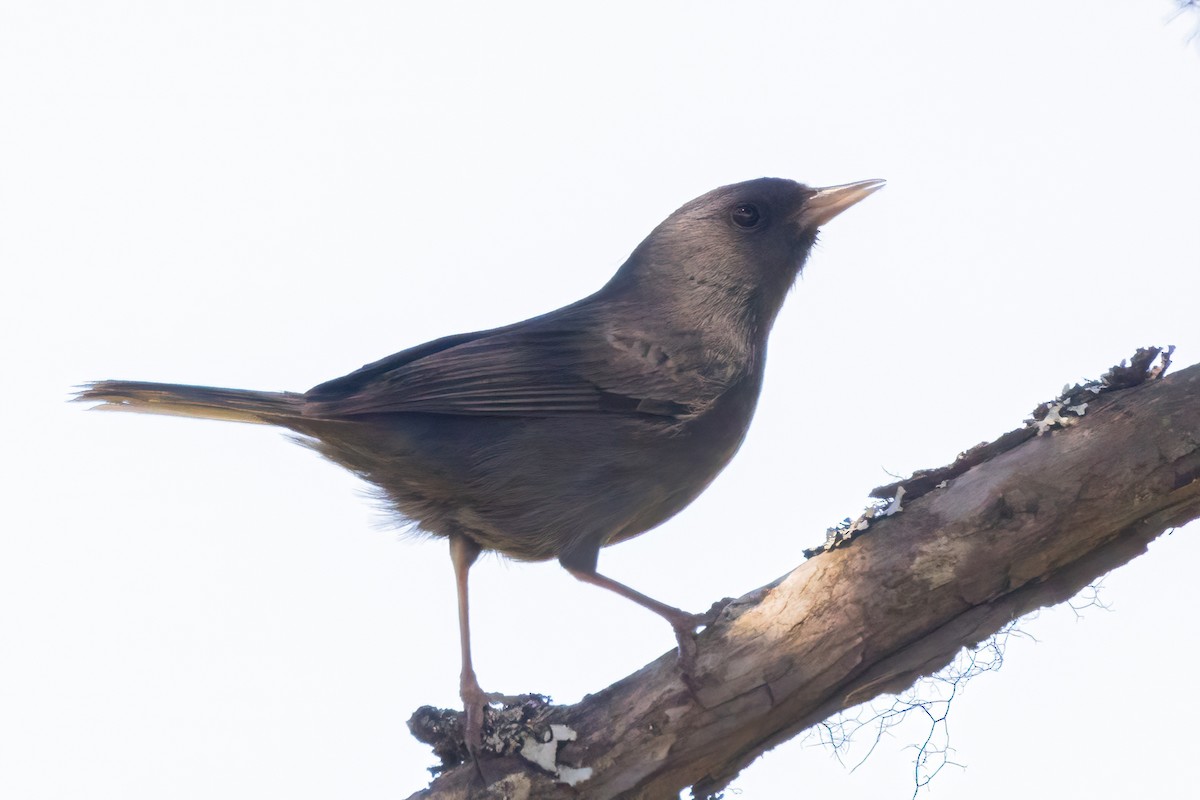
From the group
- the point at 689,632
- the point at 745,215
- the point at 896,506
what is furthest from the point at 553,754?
the point at 745,215

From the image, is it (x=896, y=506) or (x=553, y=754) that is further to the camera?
(x=896, y=506)

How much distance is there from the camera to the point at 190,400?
15.5 feet

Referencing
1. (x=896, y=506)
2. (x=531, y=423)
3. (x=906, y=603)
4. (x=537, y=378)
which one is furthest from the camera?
(x=537, y=378)

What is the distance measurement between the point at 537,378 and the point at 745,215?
1.74 m

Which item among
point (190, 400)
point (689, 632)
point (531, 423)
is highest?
point (190, 400)

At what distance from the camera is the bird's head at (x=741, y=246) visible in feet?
18.8

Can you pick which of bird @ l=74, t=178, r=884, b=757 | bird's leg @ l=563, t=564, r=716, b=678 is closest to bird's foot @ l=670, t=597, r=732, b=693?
bird's leg @ l=563, t=564, r=716, b=678

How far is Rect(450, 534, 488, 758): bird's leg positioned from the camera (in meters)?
3.76

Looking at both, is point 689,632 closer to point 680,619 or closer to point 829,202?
point 680,619

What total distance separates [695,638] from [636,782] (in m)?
0.52

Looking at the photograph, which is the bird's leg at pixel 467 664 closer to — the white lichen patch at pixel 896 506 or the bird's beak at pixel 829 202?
the white lichen patch at pixel 896 506

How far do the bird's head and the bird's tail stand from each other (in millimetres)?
2095

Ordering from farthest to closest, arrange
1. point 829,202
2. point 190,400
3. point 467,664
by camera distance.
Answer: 1. point 829,202
2. point 190,400
3. point 467,664

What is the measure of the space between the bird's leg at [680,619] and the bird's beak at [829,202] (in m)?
2.45
